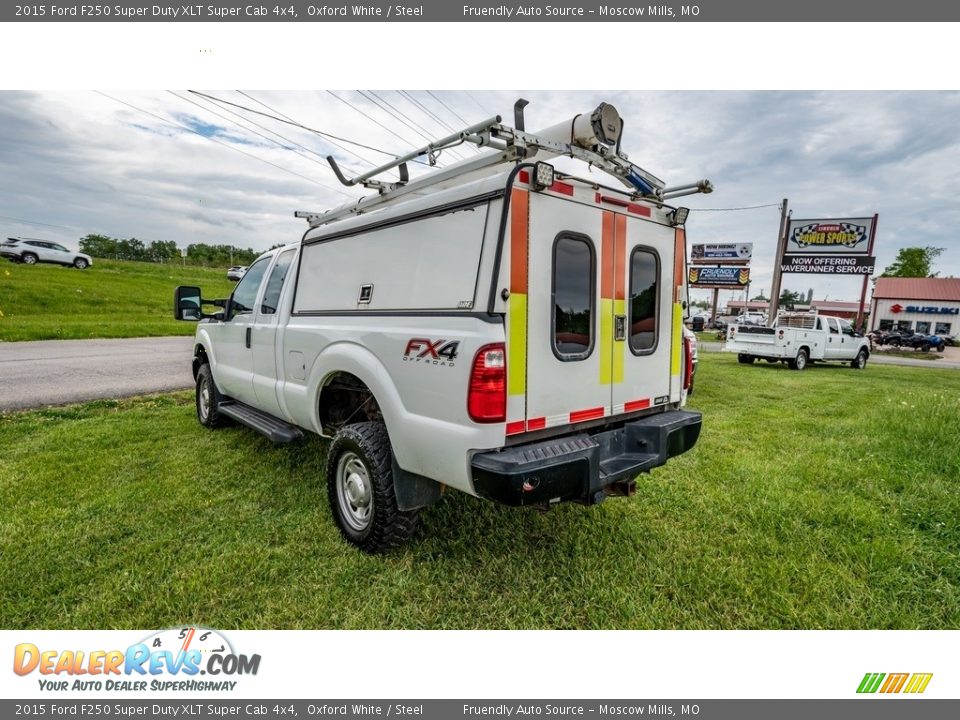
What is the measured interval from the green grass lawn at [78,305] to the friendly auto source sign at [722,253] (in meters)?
36.5

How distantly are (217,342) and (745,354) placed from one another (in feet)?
49.2

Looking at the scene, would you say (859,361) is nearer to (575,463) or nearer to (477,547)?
(477,547)

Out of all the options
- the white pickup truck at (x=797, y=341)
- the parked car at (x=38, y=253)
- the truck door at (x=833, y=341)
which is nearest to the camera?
the white pickup truck at (x=797, y=341)

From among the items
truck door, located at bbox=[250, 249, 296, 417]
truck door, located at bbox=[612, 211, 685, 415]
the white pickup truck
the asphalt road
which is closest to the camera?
truck door, located at bbox=[612, 211, 685, 415]

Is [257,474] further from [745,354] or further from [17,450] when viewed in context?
[745,354]

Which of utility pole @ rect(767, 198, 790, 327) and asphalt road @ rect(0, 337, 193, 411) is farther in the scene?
utility pole @ rect(767, 198, 790, 327)

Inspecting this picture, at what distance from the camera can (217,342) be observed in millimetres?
5445

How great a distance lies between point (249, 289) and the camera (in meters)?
5.00

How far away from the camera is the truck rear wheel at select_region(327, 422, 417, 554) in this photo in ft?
9.85

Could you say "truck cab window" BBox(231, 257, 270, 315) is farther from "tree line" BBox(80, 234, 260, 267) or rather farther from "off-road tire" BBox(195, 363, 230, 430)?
"tree line" BBox(80, 234, 260, 267)

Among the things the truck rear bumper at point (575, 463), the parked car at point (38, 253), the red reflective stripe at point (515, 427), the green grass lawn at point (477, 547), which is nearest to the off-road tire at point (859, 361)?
the green grass lawn at point (477, 547)

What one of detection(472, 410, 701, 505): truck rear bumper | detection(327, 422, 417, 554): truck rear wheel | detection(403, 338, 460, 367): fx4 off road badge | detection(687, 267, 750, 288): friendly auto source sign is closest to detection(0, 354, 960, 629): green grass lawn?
detection(327, 422, 417, 554): truck rear wheel

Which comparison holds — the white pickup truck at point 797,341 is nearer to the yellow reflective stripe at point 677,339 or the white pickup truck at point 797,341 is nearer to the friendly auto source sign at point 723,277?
the yellow reflective stripe at point 677,339

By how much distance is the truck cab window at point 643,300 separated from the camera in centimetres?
330
